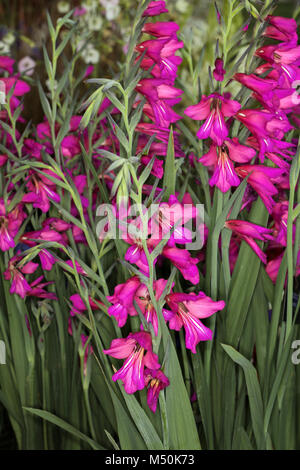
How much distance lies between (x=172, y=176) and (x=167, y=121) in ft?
0.21

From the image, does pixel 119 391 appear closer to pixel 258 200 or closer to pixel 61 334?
pixel 61 334

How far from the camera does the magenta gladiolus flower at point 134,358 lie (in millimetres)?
569

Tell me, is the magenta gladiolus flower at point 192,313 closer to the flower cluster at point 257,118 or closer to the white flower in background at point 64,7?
the flower cluster at point 257,118

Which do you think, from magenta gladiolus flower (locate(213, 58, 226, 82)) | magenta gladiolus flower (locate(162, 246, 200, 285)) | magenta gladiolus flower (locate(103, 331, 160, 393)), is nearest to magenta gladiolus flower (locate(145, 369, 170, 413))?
magenta gladiolus flower (locate(103, 331, 160, 393))

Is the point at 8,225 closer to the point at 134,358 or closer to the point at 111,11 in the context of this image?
the point at 134,358

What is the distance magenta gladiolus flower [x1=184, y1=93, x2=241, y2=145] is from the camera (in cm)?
58

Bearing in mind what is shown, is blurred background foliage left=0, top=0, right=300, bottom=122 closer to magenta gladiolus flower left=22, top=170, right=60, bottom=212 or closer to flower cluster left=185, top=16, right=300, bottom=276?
magenta gladiolus flower left=22, top=170, right=60, bottom=212

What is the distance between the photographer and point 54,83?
715 millimetres

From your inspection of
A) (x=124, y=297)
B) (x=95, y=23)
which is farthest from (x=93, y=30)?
(x=124, y=297)

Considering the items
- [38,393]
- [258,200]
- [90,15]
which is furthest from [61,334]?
[90,15]

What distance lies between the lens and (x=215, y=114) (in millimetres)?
592

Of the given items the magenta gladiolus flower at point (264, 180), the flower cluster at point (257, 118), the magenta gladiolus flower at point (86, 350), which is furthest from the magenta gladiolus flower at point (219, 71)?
the magenta gladiolus flower at point (86, 350)

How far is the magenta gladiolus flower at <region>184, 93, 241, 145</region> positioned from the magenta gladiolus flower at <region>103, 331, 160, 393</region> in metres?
0.23

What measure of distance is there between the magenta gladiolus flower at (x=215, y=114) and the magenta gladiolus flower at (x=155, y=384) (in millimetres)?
263
